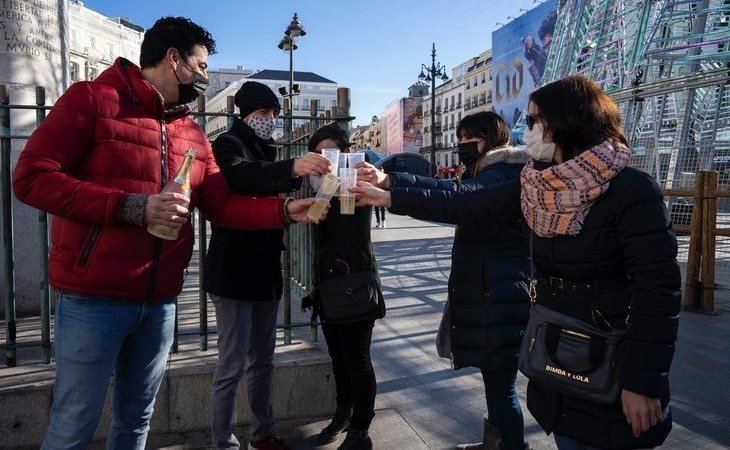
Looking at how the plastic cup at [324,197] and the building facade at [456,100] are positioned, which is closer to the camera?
the plastic cup at [324,197]

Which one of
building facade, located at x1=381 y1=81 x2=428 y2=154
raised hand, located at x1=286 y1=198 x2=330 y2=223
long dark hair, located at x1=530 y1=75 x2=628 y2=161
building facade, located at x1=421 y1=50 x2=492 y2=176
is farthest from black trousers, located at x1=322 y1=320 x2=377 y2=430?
building facade, located at x1=381 y1=81 x2=428 y2=154

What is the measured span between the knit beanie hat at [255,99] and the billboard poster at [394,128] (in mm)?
89224

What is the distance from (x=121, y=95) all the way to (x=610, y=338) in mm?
2014

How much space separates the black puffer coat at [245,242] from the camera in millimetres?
2641

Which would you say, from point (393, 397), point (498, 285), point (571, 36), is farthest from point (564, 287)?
point (571, 36)

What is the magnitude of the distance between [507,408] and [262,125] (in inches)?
80.2

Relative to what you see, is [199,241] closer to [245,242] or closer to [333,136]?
[245,242]

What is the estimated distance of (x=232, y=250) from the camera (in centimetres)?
280

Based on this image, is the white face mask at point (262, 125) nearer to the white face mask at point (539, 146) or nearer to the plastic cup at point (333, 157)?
the plastic cup at point (333, 157)

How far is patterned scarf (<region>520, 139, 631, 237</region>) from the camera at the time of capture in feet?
6.05

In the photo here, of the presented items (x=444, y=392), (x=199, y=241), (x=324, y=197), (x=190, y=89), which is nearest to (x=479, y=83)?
(x=444, y=392)

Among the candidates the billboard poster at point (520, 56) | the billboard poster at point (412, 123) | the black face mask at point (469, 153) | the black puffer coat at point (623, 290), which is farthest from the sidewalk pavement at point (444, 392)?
the billboard poster at point (412, 123)

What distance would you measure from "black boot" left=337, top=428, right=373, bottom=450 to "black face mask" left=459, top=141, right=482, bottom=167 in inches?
65.9

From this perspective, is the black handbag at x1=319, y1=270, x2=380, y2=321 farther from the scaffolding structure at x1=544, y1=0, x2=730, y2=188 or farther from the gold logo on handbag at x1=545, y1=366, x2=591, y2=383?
the scaffolding structure at x1=544, y1=0, x2=730, y2=188
